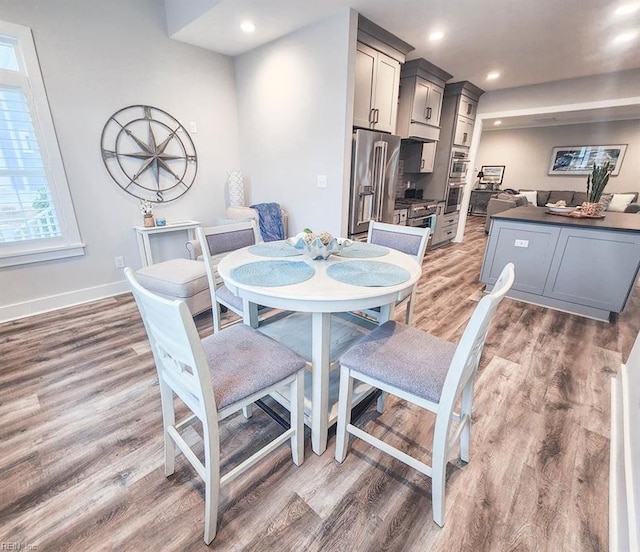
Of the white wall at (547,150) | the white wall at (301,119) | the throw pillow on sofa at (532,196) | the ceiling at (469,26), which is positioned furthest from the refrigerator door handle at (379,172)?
the white wall at (547,150)

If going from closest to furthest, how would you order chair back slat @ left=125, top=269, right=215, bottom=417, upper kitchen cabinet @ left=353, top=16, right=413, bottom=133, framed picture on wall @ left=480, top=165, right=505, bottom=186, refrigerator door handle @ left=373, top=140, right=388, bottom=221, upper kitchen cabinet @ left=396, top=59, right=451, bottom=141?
chair back slat @ left=125, top=269, right=215, bottom=417 < upper kitchen cabinet @ left=353, top=16, right=413, bottom=133 < refrigerator door handle @ left=373, top=140, right=388, bottom=221 < upper kitchen cabinet @ left=396, top=59, right=451, bottom=141 < framed picture on wall @ left=480, top=165, right=505, bottom=186

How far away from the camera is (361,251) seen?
70.9 inches

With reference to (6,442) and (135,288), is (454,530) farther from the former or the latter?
(6,442)

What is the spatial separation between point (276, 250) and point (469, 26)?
288 centimetres

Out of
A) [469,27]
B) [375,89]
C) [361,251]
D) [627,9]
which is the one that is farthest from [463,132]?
[361,251]

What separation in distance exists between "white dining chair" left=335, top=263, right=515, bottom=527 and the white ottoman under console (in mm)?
1560

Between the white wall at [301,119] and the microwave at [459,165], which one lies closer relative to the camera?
the white wall at [301,119]

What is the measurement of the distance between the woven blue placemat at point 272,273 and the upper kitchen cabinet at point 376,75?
83.8 inches

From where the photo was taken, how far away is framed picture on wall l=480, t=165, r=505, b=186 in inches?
333

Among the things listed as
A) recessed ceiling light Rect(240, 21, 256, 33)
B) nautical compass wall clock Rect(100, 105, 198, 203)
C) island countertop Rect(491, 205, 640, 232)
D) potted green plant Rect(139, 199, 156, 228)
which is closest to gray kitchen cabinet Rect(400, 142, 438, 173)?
island countertop Rect(491, 205, 640, 232)

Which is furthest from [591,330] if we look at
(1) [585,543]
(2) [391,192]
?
(2) [391,192]

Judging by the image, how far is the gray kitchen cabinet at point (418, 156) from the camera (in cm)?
461

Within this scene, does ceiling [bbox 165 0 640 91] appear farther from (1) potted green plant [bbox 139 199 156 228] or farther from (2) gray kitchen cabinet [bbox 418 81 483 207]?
(1) potted green plant [bbox 139 199 156 228]

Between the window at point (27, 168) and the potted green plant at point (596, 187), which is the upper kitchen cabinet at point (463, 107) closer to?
the potted green plant at point (596, 187)
